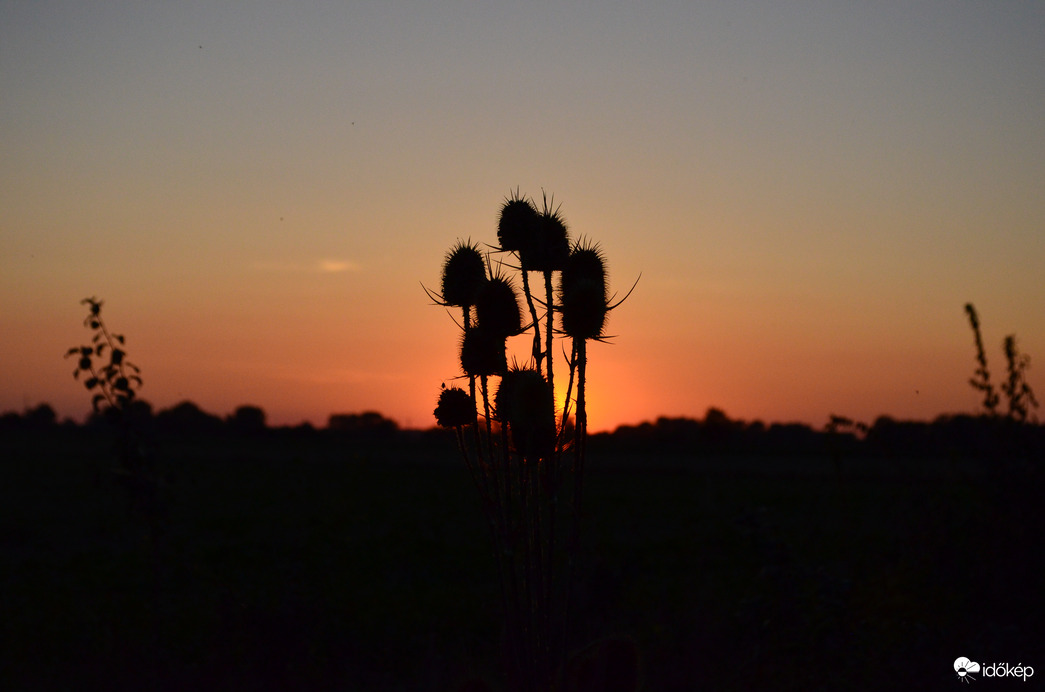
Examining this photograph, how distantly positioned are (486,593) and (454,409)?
24.1 feet

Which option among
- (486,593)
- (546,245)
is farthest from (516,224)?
(486,593)

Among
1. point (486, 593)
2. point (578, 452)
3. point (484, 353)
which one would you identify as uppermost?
point (484, 353)

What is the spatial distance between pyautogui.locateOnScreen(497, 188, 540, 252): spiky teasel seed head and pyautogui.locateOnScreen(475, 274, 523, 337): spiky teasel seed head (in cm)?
29

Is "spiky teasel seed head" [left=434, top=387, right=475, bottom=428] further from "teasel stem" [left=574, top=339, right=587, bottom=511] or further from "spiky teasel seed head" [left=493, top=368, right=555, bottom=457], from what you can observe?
"teasel stem" [left=574, top=339, right=587, bottom=511]

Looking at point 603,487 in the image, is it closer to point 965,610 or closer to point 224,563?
point 224,563

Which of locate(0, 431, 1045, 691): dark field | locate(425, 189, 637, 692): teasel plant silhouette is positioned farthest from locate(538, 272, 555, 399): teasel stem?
locate(0, 431, 1045, 691): dark field

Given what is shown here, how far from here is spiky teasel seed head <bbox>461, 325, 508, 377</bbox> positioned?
5.27 meters

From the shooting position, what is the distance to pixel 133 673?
24.2 ft

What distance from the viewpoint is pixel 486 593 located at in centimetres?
1222

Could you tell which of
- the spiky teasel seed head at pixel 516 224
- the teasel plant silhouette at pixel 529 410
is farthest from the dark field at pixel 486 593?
the spiky teasel seed head at pixel 516 224

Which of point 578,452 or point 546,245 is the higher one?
point 546,245

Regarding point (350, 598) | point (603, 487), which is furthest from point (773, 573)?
point (603, 487)

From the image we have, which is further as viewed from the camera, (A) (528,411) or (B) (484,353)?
(B) (484,353)

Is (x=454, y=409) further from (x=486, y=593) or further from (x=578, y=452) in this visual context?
(x=486, y=593)
